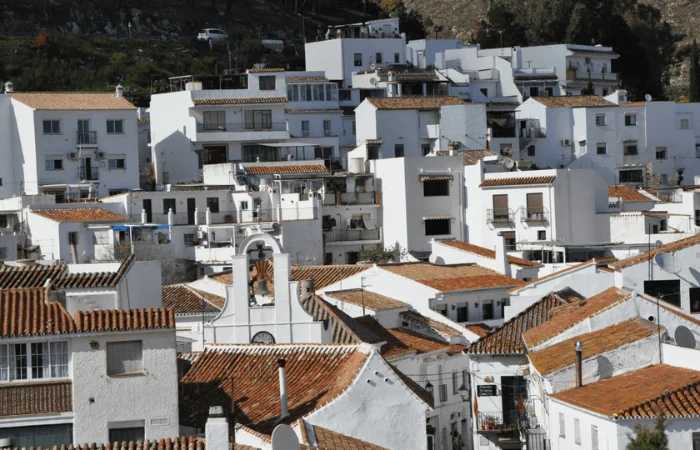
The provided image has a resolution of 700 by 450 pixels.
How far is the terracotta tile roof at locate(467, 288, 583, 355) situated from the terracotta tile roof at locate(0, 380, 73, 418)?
14886mm

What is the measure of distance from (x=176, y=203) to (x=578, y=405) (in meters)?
48.2

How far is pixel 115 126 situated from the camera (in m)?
86.2

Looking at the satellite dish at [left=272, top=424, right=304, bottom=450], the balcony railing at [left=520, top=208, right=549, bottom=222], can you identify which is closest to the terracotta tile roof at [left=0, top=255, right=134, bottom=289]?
the satellite dish at [left=272, top=424, right=304, bottom=450]

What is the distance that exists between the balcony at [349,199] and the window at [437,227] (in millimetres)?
2825

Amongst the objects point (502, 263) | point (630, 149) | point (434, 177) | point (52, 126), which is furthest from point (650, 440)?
point (630, 149)

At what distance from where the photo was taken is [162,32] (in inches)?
5017

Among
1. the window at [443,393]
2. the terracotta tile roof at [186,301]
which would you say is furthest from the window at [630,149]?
the window at [443,393]

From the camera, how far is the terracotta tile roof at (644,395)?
32125 mm

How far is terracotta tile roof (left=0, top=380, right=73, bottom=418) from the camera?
31859 millimetres

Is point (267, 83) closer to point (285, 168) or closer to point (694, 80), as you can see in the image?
point (285, 168)

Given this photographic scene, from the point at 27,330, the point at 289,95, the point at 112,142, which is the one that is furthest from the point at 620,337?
the point at 289,95

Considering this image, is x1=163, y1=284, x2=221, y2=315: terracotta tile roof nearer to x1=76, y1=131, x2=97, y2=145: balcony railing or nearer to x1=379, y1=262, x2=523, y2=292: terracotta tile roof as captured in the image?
x1=379, y1=262, x2=523, y2=292: terracotta tile roof

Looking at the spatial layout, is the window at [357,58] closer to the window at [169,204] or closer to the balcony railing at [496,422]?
the window at [169,204]

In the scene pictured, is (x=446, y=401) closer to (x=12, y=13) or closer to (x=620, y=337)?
(x=620, y=337)
